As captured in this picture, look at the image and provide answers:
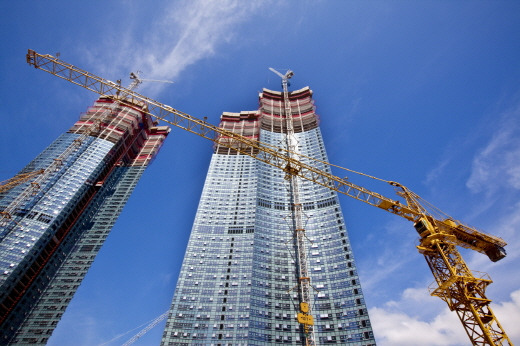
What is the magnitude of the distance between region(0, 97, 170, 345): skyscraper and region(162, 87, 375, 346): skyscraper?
39.5m

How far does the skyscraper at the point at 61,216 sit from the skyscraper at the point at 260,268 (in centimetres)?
3952

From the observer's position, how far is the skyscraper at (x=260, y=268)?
209 ft

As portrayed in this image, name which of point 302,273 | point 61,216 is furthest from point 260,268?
point 61,216

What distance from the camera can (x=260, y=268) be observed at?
250ft

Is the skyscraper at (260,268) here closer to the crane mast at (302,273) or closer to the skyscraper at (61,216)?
the crane mast at (302,273)

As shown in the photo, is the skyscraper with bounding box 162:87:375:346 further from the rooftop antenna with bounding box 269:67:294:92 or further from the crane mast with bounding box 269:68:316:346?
the rooftop antenna with bounding box 269:67:294:92

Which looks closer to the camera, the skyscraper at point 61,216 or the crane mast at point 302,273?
the crane mast at point 302,273

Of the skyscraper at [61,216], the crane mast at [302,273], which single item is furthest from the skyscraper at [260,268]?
the skyscraper at [61,216]

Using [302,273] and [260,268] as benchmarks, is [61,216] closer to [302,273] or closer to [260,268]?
[260,268]

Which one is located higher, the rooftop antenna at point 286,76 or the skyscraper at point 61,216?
the rooftop antenna at point 286,76

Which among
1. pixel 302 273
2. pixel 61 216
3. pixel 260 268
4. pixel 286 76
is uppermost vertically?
pixel 286 76

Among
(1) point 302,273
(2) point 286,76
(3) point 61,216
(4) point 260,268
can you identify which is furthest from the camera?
(2) point 286,76

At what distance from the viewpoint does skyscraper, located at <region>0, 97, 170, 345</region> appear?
246ft

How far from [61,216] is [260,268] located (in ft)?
201
